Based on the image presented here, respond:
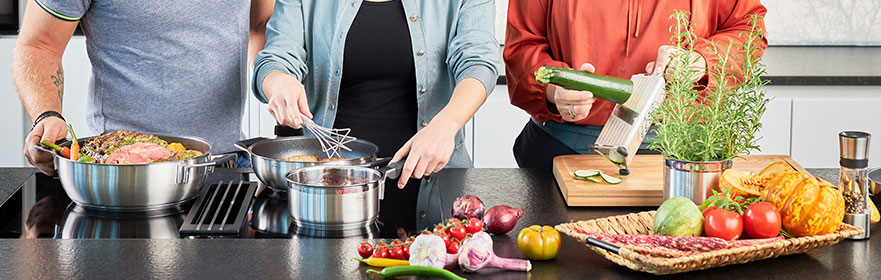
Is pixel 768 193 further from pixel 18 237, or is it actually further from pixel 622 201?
pixel 18 237

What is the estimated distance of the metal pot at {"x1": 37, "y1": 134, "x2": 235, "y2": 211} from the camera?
1.43 meters

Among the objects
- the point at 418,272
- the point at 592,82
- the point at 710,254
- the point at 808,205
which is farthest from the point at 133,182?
the point at 808,205

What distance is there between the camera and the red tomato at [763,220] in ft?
4.08

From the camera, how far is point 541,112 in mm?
2023

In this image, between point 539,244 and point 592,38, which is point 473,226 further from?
point 592,38

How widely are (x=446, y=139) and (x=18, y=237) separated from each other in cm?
73

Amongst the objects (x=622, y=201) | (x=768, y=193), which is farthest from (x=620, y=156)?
(x=768, y=193)

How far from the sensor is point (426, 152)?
159 centimetres

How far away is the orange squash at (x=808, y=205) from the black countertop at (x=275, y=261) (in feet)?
0.16

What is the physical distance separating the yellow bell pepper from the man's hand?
3.07 feet

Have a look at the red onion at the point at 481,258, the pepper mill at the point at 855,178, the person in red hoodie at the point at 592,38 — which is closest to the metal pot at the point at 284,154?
the red onion at the point at 481,258

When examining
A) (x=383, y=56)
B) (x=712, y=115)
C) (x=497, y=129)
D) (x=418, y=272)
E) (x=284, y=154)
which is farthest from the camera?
(x=497, y=129)

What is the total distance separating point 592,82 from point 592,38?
467 mm

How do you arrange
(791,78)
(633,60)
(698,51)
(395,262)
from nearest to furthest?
(395,262)
(698,51)
(633,60)
(791,78)
